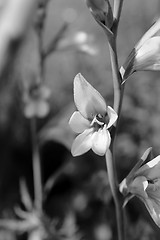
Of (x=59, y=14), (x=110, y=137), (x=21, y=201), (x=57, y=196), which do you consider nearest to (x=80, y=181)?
(x=57, y=196)

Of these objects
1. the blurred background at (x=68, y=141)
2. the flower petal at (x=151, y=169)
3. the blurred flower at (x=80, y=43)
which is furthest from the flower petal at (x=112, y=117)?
the blurred flower at (x=80, y=43)

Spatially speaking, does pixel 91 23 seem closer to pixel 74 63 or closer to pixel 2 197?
pixel 74 63

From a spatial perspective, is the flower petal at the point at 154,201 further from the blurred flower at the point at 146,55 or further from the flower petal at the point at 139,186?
the blurred flower at the point at 146,55

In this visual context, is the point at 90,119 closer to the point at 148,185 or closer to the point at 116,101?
the point at 116,101

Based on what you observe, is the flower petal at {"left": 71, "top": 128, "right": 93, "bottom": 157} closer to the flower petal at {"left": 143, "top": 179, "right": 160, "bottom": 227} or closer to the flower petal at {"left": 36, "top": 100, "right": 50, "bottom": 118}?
the flower petal at {"left": 143, "top": 179, "right": 160, "bottom": 227}

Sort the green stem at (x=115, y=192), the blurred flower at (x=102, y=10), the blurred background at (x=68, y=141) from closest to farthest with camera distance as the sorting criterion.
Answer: the blurred flower at (x=102, y=10) → the green stem at (x=115, y=192) → the blurred background at (x=68, y=141)

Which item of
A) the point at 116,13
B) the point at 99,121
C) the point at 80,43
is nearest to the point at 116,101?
the point at 99,121

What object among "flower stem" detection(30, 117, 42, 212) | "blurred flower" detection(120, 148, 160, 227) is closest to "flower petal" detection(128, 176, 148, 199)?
"blurred flower" detection(120, 148, 160, 227)
